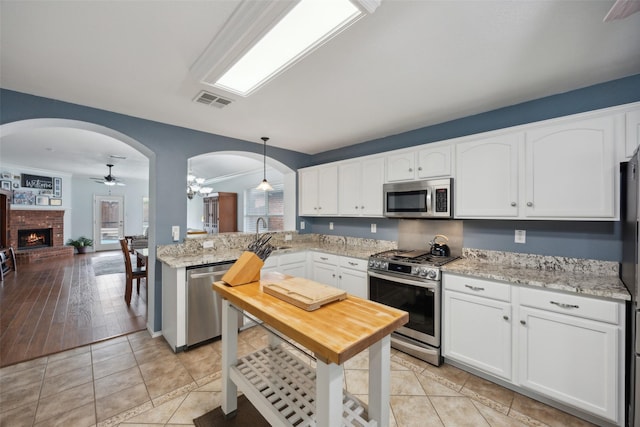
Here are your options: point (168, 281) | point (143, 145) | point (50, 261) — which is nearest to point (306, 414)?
point (168, 281)

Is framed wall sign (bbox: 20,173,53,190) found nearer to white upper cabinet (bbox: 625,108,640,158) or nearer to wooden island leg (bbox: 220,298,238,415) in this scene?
wooden island leg (bbox: 220,298,238,415)

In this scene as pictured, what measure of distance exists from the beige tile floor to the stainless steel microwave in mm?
1468

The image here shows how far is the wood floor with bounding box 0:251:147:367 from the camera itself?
2770mm

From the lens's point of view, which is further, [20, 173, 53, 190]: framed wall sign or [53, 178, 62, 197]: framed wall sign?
[53, 178, 62, 197]: framed wall sign

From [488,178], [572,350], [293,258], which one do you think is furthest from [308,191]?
[572,350]

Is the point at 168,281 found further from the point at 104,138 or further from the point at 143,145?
the point at 104,138

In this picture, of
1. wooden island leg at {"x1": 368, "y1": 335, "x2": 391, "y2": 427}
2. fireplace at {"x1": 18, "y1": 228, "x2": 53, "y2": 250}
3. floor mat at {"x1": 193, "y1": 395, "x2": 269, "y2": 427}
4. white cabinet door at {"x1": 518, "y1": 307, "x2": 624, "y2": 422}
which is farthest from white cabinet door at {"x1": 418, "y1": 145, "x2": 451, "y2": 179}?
fireplace at {"x1": 18, "y1": 228, "x2": 53, "y2": 250}

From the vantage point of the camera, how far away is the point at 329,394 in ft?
3.46

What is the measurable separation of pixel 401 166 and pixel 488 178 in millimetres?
917

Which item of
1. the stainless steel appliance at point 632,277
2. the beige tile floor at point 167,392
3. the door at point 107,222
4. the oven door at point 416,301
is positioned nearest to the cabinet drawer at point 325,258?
the oven door at point 416,301

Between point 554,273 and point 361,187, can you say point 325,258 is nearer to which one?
point 361,187

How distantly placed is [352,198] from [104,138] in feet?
13.6

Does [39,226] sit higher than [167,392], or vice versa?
[39,226]

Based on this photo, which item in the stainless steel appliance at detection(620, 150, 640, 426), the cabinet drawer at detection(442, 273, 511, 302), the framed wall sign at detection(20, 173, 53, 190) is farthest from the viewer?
the framed wall sign at detection(20, 173, 53, 190)
